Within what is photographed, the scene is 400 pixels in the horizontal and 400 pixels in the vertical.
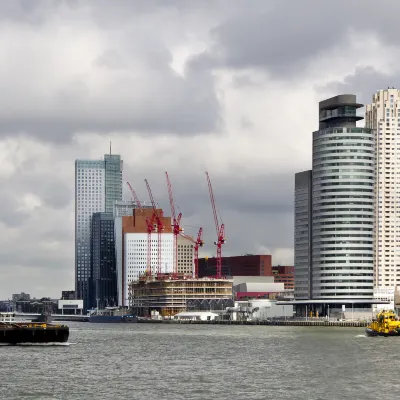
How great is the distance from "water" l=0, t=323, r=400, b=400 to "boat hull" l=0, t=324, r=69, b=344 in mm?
2630

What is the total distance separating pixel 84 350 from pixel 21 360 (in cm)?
2565

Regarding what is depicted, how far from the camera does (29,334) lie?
165875 millimetres

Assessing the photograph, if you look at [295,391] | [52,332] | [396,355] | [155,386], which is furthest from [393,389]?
[52,332]

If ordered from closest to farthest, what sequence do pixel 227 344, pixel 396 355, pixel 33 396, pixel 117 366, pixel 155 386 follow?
pixel 33 396 < pixel 155 386 < pixel 117 366 < pixel 396 355 < pixel 227 344

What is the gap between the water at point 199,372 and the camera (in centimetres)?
9706

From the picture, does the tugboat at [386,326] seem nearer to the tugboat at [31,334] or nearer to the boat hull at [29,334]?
the tugboat at [31,334]

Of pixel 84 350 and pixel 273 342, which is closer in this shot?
pixel 84 350

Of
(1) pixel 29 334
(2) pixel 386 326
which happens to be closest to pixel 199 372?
(1) pixel 29 334

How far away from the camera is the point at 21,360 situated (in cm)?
13350

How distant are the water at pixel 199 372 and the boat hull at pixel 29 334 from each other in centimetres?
263

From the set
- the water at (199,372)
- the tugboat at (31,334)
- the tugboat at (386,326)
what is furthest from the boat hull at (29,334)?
the tugboat at (386,326)

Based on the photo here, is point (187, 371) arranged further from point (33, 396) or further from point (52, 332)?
point (52, 332)

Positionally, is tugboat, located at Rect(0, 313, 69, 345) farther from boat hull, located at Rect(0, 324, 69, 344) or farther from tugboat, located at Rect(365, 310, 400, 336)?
tugboat, located at Rect(365, 310, 400, 336)

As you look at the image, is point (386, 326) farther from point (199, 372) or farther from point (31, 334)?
point (199, 372)
